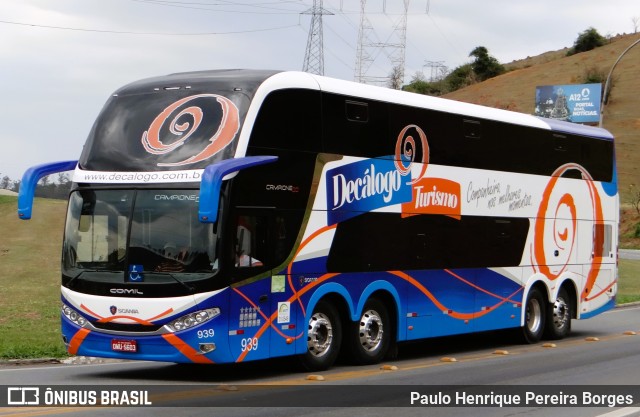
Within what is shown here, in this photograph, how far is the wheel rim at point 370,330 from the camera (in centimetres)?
1650

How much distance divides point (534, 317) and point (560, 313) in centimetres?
102

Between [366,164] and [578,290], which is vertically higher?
[366,164]

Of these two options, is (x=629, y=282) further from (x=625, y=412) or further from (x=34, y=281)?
(x=625, y=412)

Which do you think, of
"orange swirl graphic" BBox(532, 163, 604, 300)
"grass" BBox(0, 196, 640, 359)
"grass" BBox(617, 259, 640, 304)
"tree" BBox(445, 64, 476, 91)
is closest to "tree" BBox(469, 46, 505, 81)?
"tree" BBox(445, 64, 476, 91)

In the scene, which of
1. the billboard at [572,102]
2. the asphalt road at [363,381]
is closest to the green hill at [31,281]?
the asphalt road at [363,381]

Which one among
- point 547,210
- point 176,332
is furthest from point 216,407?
point 547,210

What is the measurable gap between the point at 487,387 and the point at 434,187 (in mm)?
4657

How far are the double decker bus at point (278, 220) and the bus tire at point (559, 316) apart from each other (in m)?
2.18

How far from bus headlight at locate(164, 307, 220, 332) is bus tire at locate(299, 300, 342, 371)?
79.8 inches

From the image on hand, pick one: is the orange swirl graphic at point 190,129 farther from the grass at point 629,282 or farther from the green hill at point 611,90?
the green hill at point 611,90

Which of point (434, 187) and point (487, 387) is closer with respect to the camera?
point (487, 387)

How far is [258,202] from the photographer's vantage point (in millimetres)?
14391

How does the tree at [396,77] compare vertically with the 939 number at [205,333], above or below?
above

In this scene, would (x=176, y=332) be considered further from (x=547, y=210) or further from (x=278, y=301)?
(x=547, y=210)
